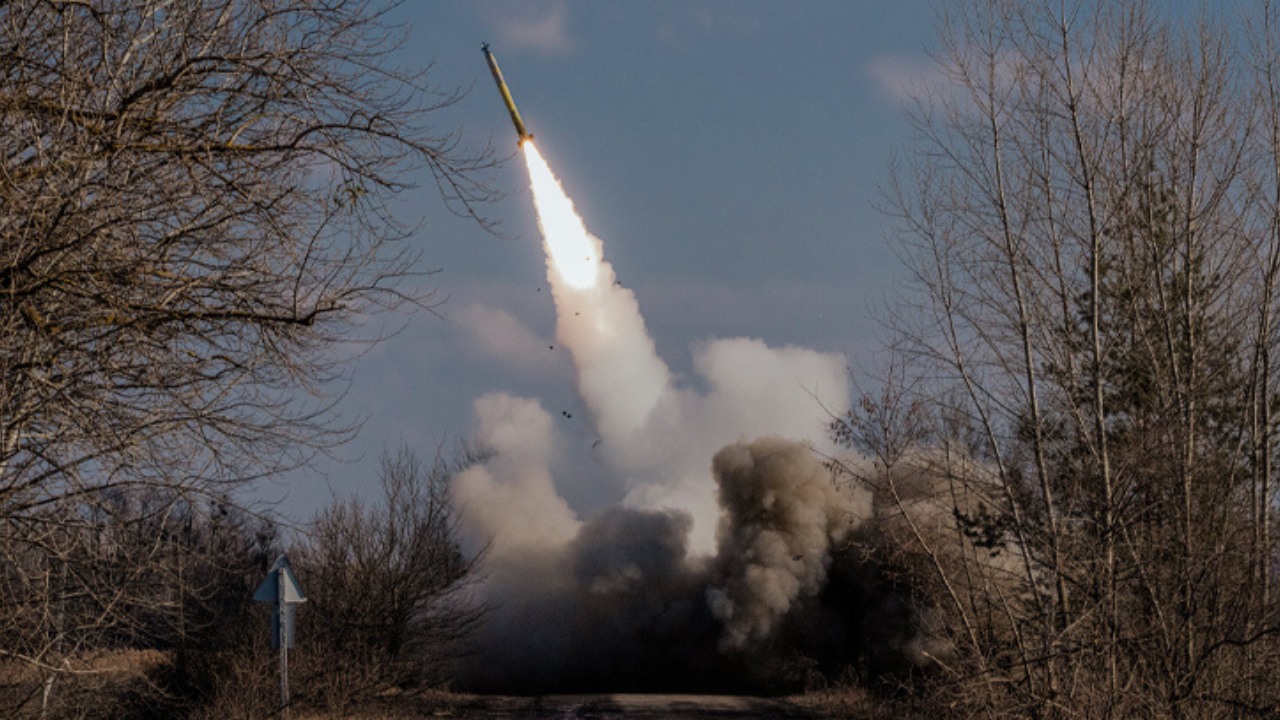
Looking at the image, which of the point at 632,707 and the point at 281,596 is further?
the point at 632,707

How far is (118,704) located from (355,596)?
357 inches

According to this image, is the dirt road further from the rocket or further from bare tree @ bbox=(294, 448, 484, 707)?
the rocket

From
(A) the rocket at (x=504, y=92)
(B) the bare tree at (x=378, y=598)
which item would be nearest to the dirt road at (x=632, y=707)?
(B) the bare tree at (x=378, y=598)

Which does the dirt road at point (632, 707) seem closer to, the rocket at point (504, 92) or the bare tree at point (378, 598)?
the bare tree at point (378, 598)

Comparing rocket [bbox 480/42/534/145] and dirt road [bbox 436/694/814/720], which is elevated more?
rocket [bbox 480/42/534/145]

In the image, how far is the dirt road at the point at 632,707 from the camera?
75.8ft

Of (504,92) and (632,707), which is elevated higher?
(504,92)

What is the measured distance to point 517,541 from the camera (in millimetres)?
41594

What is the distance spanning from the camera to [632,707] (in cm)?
2481

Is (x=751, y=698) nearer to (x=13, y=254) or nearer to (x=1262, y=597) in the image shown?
(x=1262, y=597)

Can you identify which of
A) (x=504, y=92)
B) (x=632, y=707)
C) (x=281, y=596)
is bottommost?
(x=632, y=707)

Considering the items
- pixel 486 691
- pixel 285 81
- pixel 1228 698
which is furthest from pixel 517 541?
pixel 285 81

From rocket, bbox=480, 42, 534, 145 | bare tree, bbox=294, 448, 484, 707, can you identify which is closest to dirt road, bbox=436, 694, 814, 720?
bare tree, bbox=294, 448, 484, 707

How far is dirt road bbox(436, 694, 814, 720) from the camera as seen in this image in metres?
23.1
